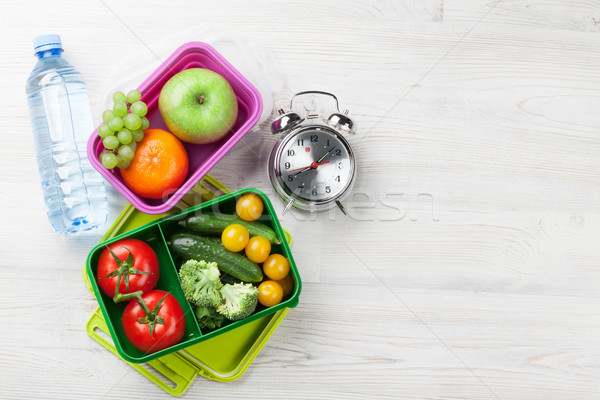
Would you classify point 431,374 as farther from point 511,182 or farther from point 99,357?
point 99,357

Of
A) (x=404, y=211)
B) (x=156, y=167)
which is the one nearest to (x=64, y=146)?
(x=156, y=167)

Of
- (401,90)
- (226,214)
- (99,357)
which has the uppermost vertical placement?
(401,90)

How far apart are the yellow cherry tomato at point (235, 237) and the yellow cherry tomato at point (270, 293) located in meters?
0.10

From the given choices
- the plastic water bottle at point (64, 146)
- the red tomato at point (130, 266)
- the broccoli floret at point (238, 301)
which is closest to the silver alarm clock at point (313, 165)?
the broccoli floret at point (238, 301)

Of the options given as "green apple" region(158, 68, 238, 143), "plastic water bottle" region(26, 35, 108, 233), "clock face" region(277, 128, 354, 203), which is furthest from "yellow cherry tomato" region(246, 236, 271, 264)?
"plastic water bottle" region(26, 35, 108, 233)

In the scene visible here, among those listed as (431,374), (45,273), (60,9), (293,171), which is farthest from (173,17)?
(431,374)

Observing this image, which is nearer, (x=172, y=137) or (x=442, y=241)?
(x=172, y=137)

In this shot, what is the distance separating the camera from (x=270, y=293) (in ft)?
3.28

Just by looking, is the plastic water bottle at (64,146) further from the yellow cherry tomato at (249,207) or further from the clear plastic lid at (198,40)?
the yellow cherry tomato at (249,207)

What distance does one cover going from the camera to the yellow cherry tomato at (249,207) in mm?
1018

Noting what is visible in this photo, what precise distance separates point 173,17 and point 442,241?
852 millimetres

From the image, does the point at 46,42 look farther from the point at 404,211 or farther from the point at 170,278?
the point at 404,211

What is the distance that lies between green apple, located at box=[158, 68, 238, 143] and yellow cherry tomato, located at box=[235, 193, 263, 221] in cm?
16

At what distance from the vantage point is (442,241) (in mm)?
1171
